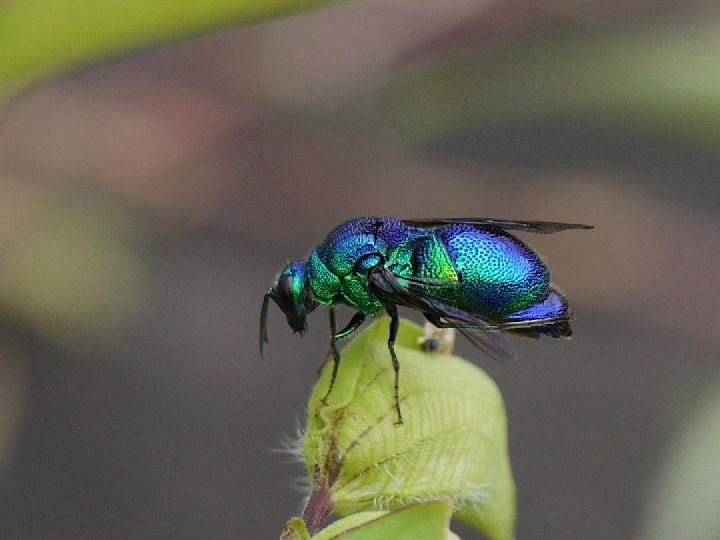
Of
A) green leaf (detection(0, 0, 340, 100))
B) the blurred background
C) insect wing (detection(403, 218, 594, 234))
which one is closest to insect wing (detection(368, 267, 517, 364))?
insect wing (detection(403, 218, 594, 234))

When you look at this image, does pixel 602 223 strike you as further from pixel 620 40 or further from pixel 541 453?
pixel 620 40

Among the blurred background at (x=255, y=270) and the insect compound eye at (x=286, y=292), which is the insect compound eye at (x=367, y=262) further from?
the blurred background at (x=255, y=270)

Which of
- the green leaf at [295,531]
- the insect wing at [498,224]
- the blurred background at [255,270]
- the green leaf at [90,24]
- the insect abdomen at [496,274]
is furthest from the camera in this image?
the blurred background at [255,270]

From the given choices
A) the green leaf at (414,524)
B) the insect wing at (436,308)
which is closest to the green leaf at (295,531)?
the green leaf at (414,524)

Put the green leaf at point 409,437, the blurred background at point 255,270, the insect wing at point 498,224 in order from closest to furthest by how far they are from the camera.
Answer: the green leaf at point 409,437 → the insect wing at point 498,224 → the blurred background at point 255,270

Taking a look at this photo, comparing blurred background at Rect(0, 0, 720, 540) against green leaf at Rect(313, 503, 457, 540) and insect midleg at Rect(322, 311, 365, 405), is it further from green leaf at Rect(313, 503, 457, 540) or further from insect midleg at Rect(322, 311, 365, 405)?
green leaf at Rect(313, 503, 457, 540)

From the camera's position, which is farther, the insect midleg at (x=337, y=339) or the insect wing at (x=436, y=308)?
the insect wing at (x=436, y=308)
